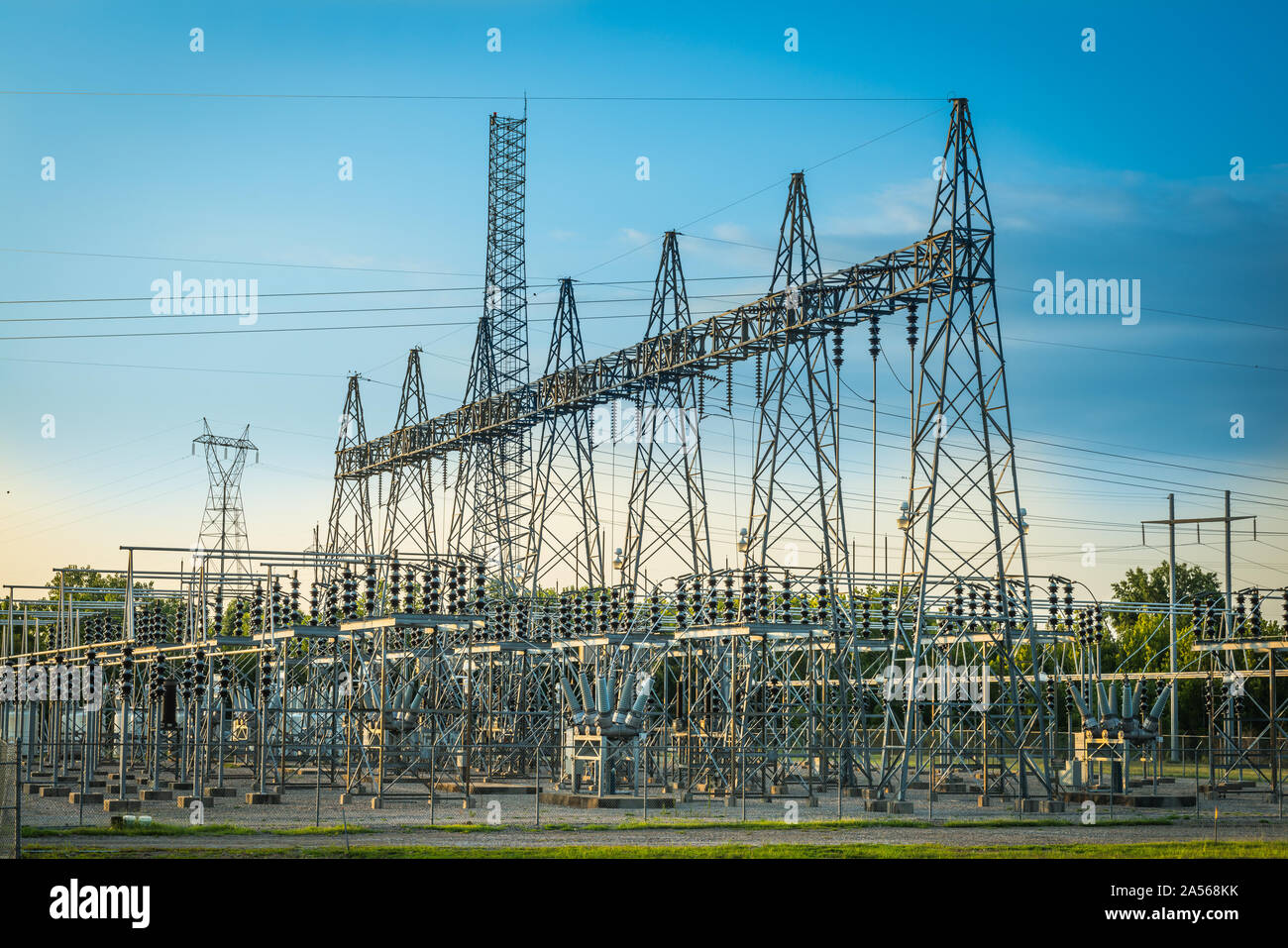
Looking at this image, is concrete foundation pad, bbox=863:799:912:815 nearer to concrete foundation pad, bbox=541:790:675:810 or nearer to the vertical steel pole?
concrete foundation pad, bbox=541:790:675:810

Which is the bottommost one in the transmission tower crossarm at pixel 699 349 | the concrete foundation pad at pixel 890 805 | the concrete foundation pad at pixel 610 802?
the concrete foundation pad at pixel 610 802


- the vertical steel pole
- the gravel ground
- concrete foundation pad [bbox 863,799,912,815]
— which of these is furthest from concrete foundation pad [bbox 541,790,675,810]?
the vertical steel pole

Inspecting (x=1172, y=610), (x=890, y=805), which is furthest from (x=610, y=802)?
(x=1172, y=610)

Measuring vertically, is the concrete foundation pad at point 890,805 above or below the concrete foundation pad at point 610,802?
above

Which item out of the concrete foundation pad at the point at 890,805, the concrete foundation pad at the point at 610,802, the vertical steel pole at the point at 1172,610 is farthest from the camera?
the vertical steel pole at the point at 1172,610

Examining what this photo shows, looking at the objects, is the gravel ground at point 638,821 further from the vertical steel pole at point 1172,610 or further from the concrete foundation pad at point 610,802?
the vertical steel pole at point 1172,610

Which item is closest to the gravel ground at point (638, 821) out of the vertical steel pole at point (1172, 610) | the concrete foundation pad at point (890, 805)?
the concrete foundation pad at point (890, 805)

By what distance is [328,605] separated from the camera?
132ft

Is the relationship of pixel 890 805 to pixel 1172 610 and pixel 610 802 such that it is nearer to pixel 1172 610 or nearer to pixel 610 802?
pixel 610 802

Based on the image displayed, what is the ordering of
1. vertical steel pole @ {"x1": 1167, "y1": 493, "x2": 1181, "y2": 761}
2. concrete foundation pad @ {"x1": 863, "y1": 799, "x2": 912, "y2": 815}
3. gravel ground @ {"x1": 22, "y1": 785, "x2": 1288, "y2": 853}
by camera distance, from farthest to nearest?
1. vertical steel pole @ {"x1": 1167, "y1": 493, "x2": 1181, "y2": 761}
2. concrete foundation pad @ {"x1": 863, "y1": 799, "x2": 912, "y2": 815}
3. gravel ground @ {"x1": 22, "y1": 785, "x2": 1288, "y2": 853}

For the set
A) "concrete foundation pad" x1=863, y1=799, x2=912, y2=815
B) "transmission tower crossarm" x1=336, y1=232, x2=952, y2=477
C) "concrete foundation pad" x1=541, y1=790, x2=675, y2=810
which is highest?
"transmission tower crossarm" x1=336, y1=232, x2=952, y2=477

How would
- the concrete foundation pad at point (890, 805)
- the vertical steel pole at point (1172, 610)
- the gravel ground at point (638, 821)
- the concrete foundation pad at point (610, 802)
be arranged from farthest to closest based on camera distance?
the vertical steel pole at point (1172, 610), the concrete foundation pad at point (610, 802), the concrete foundation pad at point (890, 805), the gravel ground at point (638, 821)
